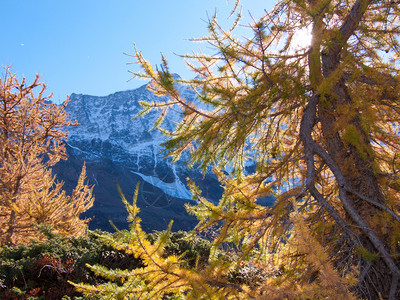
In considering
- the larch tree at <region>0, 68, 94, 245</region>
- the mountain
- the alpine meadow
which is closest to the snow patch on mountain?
the mountain

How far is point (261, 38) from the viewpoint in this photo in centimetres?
244

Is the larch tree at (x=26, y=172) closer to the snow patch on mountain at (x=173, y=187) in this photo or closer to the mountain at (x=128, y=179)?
the mountain at (x=128, y=179)

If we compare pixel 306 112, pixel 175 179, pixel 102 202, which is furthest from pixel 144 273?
pixel 175 179

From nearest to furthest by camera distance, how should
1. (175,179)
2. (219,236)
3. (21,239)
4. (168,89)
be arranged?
(168,89) → (219,236) → (21,239) → (175,179)

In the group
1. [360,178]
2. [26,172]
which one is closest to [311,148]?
[360,178]

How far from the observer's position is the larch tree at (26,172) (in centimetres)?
742

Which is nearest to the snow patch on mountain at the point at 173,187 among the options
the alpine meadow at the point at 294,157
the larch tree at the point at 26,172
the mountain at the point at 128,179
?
the mountain at the point at 128,179

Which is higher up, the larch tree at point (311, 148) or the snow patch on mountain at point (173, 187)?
the larch tree at point (311, 148)

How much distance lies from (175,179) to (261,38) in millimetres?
151173

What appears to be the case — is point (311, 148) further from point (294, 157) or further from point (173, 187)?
point (173, 187)

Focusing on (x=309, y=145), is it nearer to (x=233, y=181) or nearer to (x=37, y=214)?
(x=233, y=181)

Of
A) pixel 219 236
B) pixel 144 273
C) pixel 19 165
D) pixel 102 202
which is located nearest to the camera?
pixel 144 273

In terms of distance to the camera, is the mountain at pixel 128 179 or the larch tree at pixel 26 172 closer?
the larch tree at pixel 26 172

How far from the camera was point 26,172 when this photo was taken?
294 inches
